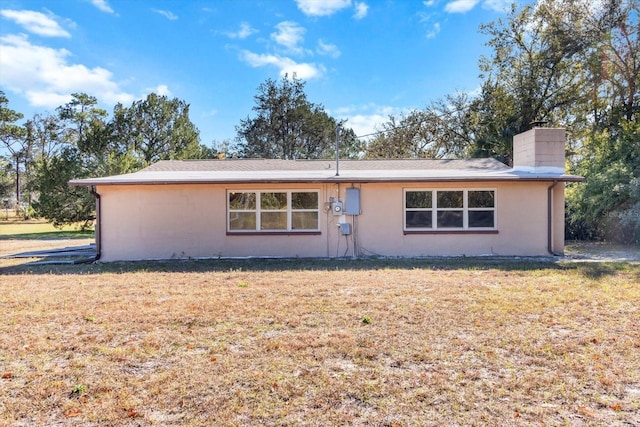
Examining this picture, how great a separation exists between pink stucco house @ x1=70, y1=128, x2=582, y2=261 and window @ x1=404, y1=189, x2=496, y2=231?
30mm

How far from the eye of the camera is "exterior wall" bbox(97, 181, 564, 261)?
11.7 meters

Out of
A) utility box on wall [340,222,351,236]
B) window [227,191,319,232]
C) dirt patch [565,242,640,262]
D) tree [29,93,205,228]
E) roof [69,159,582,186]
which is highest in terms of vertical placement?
tree [29,93,205,228]

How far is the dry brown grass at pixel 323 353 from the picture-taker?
3.13 m

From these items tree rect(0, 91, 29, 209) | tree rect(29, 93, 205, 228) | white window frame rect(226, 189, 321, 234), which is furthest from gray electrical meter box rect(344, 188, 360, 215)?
tree rect(0, 91, 29, 209)

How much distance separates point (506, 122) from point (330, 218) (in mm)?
14446

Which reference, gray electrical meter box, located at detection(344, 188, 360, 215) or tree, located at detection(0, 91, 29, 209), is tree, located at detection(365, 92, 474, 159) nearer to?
gray electrical meter box, located at detection(344, 188, 360, 215)

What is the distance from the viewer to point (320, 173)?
1286 centimetres

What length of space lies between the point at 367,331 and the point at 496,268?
5795mm

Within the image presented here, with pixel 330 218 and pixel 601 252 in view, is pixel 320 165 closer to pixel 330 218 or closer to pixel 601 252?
pixel 330 218

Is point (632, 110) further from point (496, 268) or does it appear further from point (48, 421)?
point (48, 421)

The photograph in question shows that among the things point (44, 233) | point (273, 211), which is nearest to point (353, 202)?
point (273, 211)

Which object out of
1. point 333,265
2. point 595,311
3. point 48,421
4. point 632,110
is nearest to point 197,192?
point 333,265

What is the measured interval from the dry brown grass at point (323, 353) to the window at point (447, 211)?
4030 millimetres

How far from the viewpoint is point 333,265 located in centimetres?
1020
